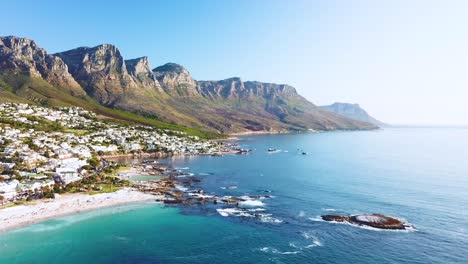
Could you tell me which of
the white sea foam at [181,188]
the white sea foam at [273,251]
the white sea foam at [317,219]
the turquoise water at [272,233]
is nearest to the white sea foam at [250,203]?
the turquoise water at [272,233]

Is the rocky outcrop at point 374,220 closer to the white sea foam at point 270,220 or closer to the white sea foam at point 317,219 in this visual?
the white sea foam at point 317,219

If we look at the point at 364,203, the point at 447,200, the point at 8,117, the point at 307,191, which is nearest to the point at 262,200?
the point at 307,191

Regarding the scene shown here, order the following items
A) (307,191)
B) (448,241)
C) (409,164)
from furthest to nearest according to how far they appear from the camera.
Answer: (409,164) → (307,191) → (448,241)

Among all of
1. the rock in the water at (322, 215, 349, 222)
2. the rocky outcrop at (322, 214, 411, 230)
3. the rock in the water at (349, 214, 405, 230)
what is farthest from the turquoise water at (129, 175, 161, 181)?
the rock in the water at (349, 214, 405, 230)

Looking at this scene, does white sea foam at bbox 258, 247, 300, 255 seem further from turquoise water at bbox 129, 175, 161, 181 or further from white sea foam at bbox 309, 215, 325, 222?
turquoise water at bbox 129, 175, 161, 181

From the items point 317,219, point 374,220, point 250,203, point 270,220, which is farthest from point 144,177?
point 374,220

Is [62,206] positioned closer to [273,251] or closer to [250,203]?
[250,203]

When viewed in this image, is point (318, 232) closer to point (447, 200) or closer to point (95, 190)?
point (447, 200)
